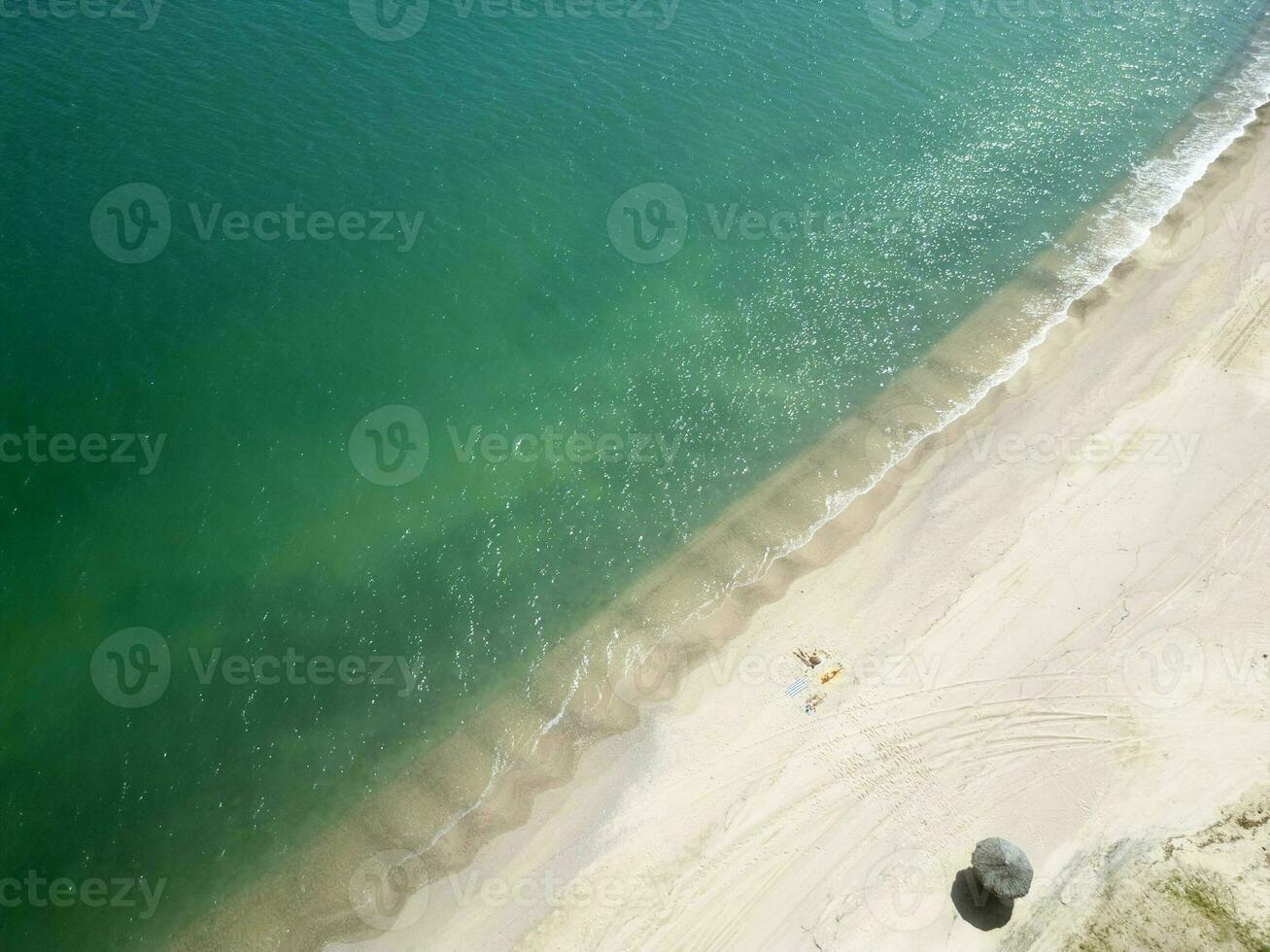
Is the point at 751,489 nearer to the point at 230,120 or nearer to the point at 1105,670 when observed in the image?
the point at 1105,670

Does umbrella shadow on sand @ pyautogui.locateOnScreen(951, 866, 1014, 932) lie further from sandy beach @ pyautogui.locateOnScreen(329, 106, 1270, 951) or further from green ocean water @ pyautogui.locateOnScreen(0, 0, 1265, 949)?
green ocean water @ pyautogui.locateOnScreen(0, 0, 1265, 949)

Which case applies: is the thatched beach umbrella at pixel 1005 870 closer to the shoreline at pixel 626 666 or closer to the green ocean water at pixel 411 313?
the shoreline at pixel 626 666

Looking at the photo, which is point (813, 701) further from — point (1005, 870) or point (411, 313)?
point (411, 313)

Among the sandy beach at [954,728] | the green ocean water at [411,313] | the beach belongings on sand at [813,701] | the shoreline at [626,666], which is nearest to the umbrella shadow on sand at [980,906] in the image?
the sandy beach at [954,728]

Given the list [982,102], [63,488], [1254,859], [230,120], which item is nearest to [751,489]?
A: [1254,859]

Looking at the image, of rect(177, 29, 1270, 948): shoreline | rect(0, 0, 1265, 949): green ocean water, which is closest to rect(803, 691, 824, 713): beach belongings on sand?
rect(177, 29, 1270, 948): shoreline

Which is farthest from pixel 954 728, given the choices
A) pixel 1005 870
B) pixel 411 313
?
pixel 411 313
